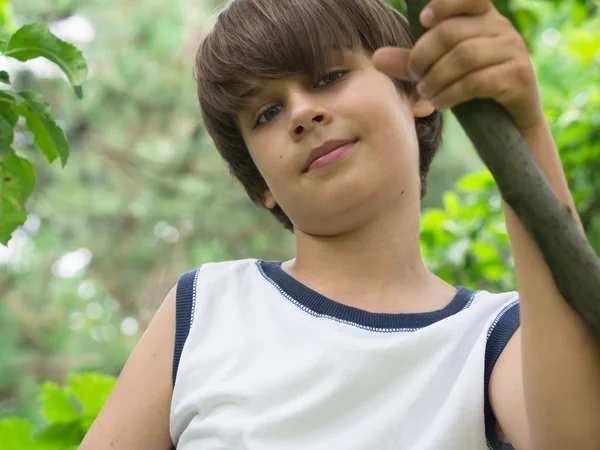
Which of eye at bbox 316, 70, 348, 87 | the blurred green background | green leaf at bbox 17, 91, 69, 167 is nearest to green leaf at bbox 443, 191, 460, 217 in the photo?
eye at bbox 316, 70, 348, 87

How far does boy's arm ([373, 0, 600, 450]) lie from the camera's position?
779mm

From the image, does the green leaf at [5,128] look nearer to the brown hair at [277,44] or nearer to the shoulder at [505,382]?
the brown hair at [277,44]

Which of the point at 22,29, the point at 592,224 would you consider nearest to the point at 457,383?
the point at 22,29

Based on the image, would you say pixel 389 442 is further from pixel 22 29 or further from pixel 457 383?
pixel 22 29

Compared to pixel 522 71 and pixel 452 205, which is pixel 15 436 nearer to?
pixel 522 71

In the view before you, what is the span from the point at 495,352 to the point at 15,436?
0.92 metres

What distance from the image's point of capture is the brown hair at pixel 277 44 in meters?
1.54

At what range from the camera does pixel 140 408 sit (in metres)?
1.47

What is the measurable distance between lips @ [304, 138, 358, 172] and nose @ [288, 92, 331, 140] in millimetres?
36

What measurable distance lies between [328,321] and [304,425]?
8.0 inches

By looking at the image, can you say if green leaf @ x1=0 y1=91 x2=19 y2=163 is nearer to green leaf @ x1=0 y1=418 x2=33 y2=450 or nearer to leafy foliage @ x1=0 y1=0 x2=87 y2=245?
leafy foliage @ x1=0 y1=0 x2=87 y2=245

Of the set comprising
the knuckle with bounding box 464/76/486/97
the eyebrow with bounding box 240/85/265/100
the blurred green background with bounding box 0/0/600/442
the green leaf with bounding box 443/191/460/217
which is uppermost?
the knuckle with bounding box 464/76/486/97

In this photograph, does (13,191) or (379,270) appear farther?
(379,270)

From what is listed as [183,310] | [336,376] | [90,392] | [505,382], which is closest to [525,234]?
[505,382]
